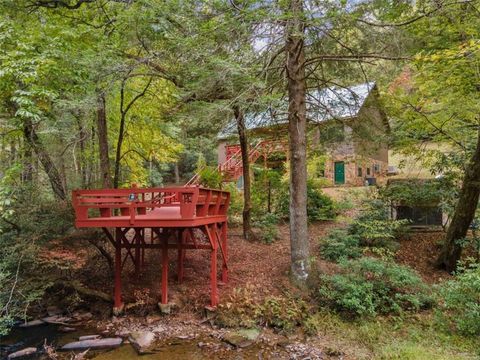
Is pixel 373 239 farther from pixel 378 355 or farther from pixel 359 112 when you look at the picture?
pixel 378 355

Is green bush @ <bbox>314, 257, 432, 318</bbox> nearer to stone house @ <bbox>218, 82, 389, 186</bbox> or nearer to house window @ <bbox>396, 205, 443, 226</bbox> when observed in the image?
stone house @ <bbox>218, 82, 389, 186</bbox>

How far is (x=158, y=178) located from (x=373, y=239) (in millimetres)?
19960

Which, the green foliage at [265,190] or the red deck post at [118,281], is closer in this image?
the red deck post at [118,281]

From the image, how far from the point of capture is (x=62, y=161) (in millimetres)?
11250

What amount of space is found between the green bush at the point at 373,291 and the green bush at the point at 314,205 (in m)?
5.28

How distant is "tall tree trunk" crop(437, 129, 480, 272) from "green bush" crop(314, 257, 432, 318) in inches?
88.1

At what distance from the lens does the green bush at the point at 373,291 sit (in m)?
6.61

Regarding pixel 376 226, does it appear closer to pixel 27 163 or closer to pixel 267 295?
pixel 267 295

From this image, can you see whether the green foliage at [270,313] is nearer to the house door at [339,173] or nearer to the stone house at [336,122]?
the stone house at [336,122]

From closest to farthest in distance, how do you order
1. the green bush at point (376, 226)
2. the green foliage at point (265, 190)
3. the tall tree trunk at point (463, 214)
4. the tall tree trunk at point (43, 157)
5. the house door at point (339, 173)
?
the tall tree trunk at point (463, 214) < the tall tree trunk at point (43, 157) < the green bush at point (376, 226) < the green foliage at point (265, 190) < the house door at point (339, 173)

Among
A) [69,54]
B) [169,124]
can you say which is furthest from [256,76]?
[169,124]

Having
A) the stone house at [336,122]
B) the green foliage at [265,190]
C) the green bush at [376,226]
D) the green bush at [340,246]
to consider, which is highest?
the stone house at [336,122]

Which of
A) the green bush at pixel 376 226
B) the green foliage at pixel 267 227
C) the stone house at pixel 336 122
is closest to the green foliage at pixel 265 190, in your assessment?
the green foliage at pixel 267 227

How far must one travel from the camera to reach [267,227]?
11.5 metres
